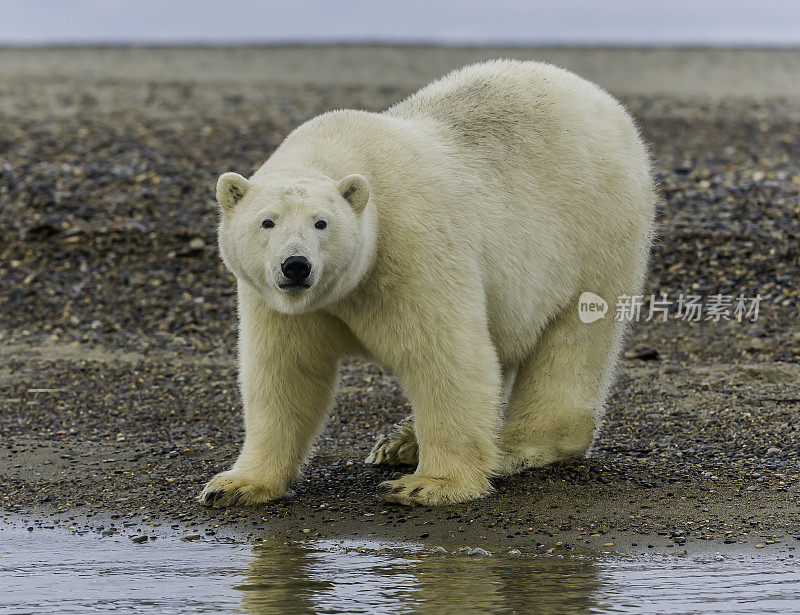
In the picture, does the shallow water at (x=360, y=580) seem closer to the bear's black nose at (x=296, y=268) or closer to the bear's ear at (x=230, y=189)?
the bear's black nose at (x=296, y=268)

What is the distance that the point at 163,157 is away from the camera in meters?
13.9

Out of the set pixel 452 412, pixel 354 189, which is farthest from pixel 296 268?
pixel 452 412

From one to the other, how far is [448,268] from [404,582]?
1.48 metres

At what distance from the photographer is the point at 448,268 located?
5551 mm

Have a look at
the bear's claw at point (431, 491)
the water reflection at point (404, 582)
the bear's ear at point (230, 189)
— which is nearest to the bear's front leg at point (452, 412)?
the bear's claw at point (431, 491)

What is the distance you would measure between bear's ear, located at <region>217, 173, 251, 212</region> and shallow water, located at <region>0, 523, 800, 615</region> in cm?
147

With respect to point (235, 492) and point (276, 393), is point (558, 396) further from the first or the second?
point (235, 492)

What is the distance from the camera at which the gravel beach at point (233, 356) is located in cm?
574

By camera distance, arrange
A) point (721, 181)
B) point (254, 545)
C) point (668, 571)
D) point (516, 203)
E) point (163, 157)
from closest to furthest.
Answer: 1. point (668, 571)
2. point (254, 545)
3. point (516, 203)
4. point (721, 181)
5. point (163, 157)

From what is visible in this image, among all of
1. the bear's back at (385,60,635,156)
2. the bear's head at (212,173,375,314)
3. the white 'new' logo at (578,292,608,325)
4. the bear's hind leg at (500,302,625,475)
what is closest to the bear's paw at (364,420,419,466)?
the bear's hind leg at (500,302,625,475)

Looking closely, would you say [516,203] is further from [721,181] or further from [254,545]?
[721,181]

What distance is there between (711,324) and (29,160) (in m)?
7.67

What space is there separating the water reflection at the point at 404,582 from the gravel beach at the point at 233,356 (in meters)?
0.26

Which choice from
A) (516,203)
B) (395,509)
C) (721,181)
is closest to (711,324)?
(721,181)
